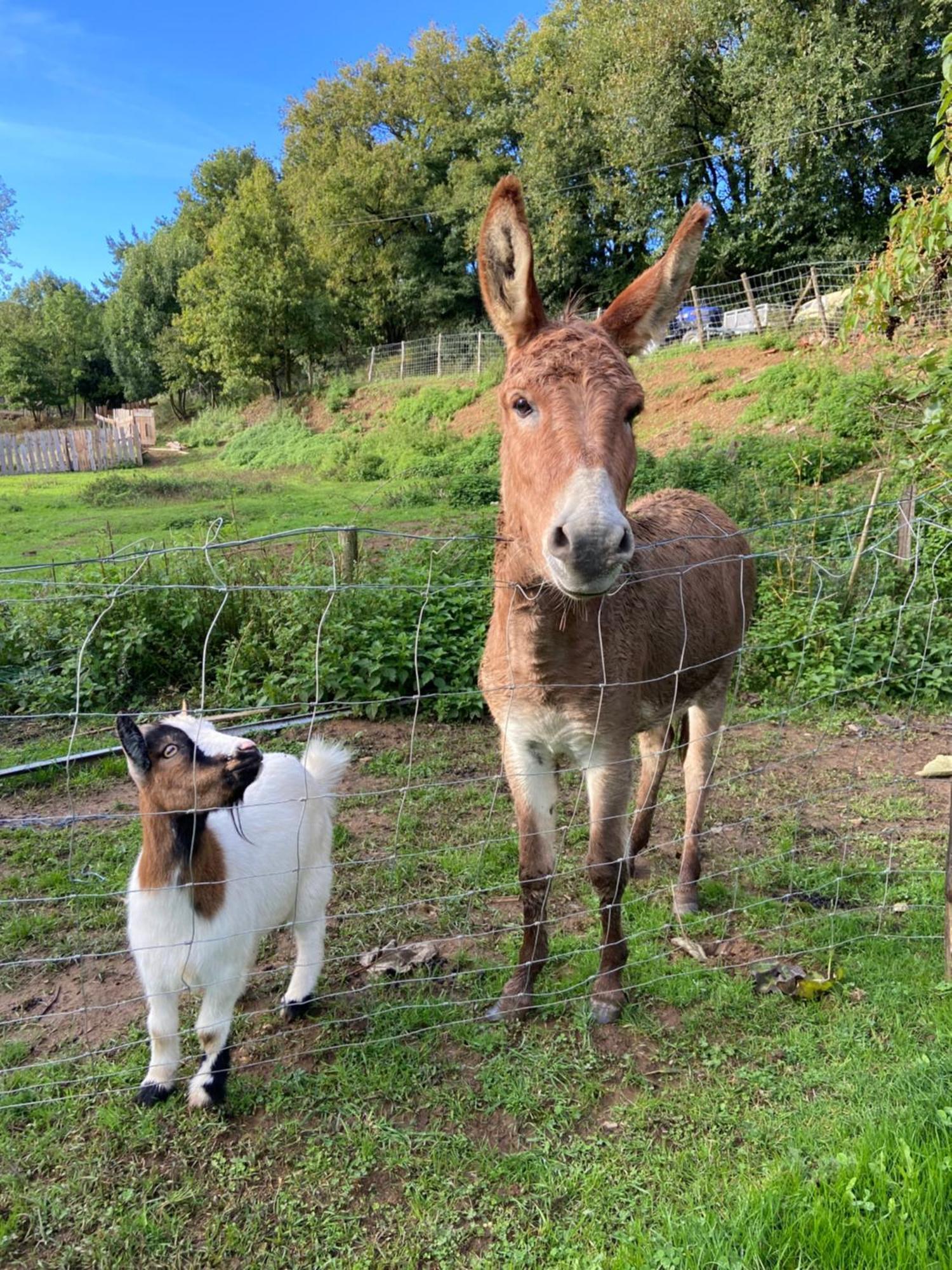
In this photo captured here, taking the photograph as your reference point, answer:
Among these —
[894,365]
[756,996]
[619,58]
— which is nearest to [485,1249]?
[756,996]

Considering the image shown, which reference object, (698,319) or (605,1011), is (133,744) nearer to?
(605,1011)

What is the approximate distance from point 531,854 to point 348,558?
14.4 ft

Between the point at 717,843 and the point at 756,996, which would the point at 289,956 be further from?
the point at 717,843

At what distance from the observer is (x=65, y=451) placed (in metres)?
27.3

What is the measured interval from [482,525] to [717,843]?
6377 millimetres

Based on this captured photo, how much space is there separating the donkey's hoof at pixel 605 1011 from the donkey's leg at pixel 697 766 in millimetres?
991

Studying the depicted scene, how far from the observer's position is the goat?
2420 mm

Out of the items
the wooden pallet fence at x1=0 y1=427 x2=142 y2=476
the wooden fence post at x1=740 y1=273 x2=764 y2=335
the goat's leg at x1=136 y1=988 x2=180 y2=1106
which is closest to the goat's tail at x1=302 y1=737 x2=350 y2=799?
the goat's leg at x1=136 y1=988 x2=180 y2=1106

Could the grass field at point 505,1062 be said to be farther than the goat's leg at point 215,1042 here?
No

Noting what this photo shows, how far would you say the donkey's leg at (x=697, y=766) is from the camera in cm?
385

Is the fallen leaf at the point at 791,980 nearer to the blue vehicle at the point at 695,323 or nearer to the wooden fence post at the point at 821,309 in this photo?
the wooden fence post at the point at 821,309

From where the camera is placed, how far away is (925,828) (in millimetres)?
4426

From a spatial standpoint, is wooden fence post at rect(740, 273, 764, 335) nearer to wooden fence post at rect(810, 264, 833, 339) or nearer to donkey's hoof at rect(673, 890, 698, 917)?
wooden fence post at rect(810, 264, 833, 339)

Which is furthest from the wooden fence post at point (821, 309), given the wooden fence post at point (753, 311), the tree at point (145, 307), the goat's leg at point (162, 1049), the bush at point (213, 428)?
the tree at point (145, 307)
